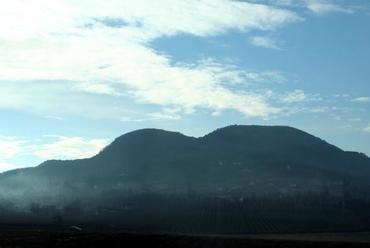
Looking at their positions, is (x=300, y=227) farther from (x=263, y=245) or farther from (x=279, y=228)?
(x=263, y=245)

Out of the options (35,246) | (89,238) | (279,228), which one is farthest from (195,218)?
(35,246)

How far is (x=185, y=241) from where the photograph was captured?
8619cm

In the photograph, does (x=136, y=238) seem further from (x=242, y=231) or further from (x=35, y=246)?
(x=242, y=231)

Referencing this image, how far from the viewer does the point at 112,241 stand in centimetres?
8606

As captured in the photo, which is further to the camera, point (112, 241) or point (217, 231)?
point (217, 231)

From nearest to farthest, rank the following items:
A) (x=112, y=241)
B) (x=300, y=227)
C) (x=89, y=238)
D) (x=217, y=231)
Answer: (x=112, y=241), (x=89, y=238), (x=217, y=231), (x=300, y=227)

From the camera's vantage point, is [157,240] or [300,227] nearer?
[157,240]

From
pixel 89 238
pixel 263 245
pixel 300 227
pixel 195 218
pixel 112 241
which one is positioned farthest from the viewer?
pixel 195 218

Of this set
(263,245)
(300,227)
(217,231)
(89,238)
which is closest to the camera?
(263,245)

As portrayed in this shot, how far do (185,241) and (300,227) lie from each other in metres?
93.9

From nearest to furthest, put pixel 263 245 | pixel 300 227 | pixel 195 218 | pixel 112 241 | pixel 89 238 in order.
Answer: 1. pixel 263 245
2. pixel 112 241
3. pixel 89 238
4. pixel 300 227
5. pixel 195 218

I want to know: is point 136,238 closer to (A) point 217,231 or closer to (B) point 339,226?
(A) point 217,231

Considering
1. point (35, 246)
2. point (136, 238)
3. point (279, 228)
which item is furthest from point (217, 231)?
point (35, 246)

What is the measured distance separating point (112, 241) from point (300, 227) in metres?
98.2
